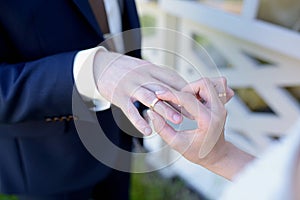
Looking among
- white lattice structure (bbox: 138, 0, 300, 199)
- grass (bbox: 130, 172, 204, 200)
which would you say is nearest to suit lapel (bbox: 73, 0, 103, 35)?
white lattice structure (bbox: 138, 0, 300, 199)

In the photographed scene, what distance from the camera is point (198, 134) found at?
0.53 metres

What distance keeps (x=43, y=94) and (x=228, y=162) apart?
32cm

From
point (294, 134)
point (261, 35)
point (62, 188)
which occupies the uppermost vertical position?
point (294, 134)

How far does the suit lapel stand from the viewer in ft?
2.31

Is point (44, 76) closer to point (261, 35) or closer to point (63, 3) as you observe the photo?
point (63, 3)

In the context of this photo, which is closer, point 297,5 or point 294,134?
point 294,134

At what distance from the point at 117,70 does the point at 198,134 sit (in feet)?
0.47

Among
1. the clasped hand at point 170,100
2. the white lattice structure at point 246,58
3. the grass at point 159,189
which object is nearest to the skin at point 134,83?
the clasped hand at point 170,100

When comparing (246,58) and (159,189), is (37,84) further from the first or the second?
(159,189)

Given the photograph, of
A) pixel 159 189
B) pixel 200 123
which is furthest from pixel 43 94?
pixel 159 189

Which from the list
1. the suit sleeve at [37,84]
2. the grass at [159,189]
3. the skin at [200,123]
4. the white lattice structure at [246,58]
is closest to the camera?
the skin at [200,123]

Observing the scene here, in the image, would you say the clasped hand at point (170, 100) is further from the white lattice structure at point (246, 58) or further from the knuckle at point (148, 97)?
the white lattice structure at point (246, 58)

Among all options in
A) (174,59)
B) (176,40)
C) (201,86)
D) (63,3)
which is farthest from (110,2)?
(176,40)

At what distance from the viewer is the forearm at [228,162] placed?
0.59 meters
